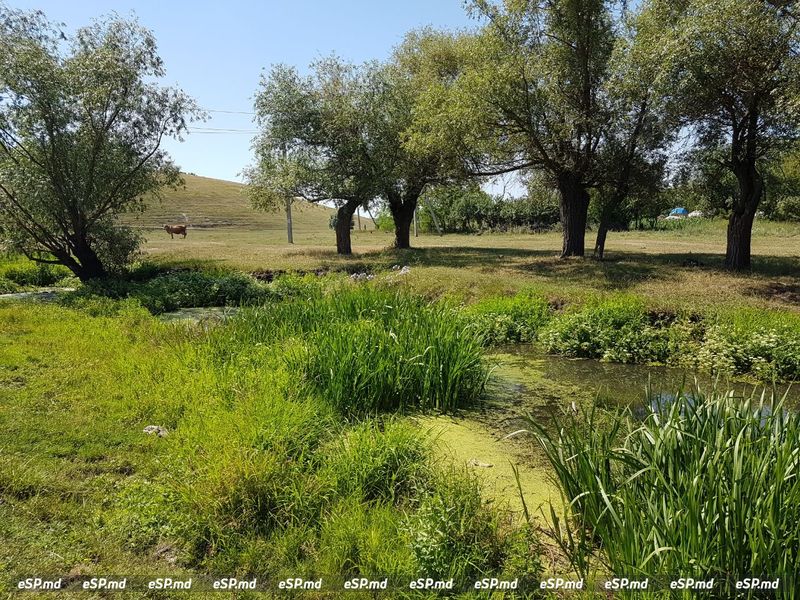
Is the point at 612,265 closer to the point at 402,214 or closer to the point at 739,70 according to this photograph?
the point at 739,70

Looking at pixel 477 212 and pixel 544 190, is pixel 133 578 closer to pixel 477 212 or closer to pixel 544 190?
pixel 544 190

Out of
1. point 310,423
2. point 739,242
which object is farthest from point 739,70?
point 310,423

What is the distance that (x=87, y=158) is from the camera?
14.1 meters

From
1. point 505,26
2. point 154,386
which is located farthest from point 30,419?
point 505,26

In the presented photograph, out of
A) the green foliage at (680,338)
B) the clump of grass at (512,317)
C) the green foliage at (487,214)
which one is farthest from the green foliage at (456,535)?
the green foliage at (487,214)

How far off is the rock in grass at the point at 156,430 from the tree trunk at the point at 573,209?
16.1 meters

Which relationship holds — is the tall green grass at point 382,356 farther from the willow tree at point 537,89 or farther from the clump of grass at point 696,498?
the willow tree at point 537,89

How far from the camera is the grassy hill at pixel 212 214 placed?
2047 inches

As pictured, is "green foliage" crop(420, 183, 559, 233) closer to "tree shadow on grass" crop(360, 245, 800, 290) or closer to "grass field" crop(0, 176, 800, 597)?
"tree shadow on grass" crop(360, 245, 800, 290)

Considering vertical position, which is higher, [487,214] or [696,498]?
[487,214]

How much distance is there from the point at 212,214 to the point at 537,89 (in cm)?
4716

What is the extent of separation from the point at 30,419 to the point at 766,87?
607 inches

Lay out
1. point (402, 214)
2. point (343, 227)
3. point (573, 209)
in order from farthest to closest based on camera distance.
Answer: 1. point (402, 214)
2. point (343, 227)
3. point (573, 209)

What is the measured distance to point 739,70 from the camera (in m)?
12.4
